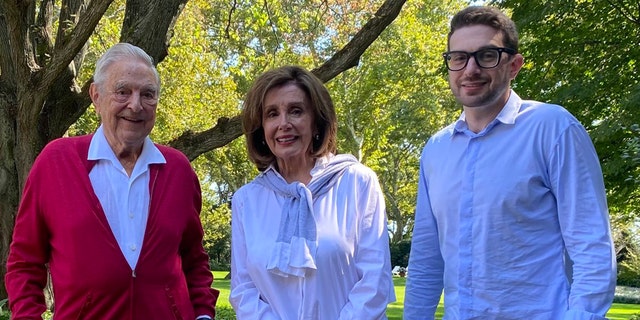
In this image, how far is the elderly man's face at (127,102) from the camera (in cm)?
317

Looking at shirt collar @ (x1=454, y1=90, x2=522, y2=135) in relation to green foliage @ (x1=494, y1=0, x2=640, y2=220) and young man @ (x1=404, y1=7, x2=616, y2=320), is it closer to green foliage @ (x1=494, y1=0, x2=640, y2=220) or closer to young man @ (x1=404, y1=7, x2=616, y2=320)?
young man @ (x1=404, y1=7, x2=616, y2=320)

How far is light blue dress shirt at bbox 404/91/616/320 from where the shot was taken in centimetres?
252

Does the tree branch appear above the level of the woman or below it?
above

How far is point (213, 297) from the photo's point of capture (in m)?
3.51

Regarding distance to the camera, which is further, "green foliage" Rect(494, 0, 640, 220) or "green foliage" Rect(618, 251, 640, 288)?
"green foliage" Rect(618, 251, 640, 288)

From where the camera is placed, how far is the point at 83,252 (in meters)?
3.03

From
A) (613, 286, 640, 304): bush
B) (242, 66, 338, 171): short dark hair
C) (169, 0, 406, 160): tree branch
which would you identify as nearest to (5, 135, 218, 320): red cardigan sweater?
(242, 66, 338, 171): short dark hair

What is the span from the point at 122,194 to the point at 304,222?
0.81m

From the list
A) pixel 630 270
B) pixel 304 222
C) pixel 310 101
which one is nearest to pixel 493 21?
pixel 310 101

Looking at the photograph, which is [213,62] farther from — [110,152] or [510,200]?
[510,200]

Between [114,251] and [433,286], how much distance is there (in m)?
1.37

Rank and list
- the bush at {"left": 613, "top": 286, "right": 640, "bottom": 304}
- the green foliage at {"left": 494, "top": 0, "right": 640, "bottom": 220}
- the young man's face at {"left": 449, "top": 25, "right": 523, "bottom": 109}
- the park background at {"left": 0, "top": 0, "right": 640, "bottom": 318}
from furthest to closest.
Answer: the bush at {"left": 613, "top": 286, "right": 640, "bottom": 304}, the green foliage at {"left": 494, "top": 0, "right": 640, "bottom": 220}, the park background at {"left": 0, "top": 0, "right": 640, "bottom": 318}, the young man's face at {"left": 449, "top": 25, "right": 523, "bottom": 109}

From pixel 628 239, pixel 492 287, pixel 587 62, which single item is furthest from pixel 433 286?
pixel 628 239

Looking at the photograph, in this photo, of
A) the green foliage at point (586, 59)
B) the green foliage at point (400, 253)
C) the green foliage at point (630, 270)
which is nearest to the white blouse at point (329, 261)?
the green foliage at point (586, 59)
